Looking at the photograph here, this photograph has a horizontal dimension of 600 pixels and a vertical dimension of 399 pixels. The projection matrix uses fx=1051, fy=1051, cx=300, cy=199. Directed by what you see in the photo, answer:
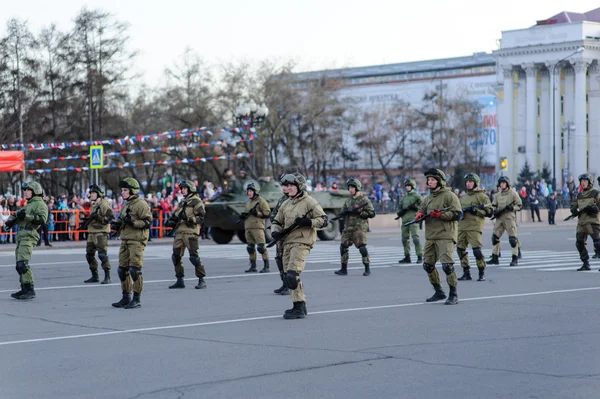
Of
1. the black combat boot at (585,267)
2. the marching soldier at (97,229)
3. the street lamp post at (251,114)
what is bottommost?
the black combat boot at (585,267)

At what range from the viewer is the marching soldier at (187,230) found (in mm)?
16969

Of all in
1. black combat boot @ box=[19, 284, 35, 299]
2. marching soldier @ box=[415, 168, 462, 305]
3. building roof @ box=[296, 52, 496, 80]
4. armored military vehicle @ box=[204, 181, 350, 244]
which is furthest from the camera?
building roof @ box=[296, 52, 496, 80]

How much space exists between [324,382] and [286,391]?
456mm

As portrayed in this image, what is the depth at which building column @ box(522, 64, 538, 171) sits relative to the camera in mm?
91688

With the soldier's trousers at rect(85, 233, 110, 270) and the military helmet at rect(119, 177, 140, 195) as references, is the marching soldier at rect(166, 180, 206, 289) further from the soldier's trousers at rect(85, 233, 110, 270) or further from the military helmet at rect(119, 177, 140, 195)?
the military helmet at rect(119, 177, 140, 195)

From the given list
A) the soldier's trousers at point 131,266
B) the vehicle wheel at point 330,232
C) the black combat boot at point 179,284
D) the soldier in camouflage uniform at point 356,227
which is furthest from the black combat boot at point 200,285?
the vehicle wheel at point 330,232

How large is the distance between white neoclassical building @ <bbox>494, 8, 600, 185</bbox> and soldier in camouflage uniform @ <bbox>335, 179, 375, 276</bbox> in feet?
229

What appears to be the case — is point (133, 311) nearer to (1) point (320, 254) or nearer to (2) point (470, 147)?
(1) point (320, 254)

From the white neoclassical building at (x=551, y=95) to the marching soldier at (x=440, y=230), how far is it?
7526cm

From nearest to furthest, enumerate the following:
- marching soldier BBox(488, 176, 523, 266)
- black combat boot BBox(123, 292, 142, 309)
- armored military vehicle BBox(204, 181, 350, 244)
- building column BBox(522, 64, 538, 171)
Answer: black combat boot BBox(123, 292, 142, 309) < marching soldier BBox(488, 176, 523, 266) < armored military vehicle BBox(204, 181, 350, 244) < building column BBox(522, 64, 538, 171)

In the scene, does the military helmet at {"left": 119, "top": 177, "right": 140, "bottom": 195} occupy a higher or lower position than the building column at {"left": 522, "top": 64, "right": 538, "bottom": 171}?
lower

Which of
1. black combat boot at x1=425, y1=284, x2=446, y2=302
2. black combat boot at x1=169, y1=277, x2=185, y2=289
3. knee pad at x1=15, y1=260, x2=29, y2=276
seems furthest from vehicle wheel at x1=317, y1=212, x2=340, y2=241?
black combat boot at x1=425, y1=284, x2=446, y2=302

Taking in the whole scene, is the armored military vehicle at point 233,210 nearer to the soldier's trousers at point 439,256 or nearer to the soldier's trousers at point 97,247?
the soldier's trousers at point 97,247

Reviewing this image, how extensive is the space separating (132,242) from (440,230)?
4.15 meters
